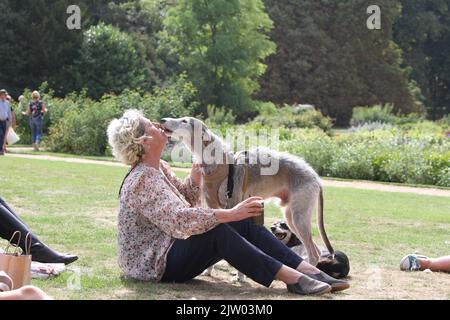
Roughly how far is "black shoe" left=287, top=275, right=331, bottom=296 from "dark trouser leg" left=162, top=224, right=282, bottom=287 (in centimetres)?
20

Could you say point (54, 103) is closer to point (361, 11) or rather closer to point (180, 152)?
point (180, 152)

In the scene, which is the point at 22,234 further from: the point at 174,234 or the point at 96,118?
the point at 96,118

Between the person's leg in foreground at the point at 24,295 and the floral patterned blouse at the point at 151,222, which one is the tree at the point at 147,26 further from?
the person's leg in foreground at the point at 24,295

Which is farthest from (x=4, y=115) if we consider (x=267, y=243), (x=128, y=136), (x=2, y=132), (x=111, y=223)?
(x=267, y=243)

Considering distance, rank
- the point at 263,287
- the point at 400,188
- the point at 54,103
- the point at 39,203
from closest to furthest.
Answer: the point at 263,287 < the point at 39,203 < the point at 400,188 < the point at 54,103

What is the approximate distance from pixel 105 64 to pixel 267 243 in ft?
122

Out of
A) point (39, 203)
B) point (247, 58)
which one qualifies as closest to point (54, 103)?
point (247, 58)

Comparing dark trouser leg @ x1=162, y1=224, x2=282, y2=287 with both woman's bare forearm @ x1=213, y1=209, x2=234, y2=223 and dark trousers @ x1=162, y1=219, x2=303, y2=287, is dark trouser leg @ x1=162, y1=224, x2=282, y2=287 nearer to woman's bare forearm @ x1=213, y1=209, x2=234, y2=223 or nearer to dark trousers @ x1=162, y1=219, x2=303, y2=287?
dark trousers @ x1=162, y1=219, x2=303, y2=287

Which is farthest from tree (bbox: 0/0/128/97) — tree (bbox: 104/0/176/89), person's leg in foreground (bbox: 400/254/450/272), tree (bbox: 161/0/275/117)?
person's leg in foreground (bbox: 400/254/450/272)

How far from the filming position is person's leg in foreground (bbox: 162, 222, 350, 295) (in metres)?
6.03

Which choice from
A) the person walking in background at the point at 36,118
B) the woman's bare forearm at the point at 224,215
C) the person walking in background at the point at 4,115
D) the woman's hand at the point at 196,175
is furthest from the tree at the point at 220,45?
the woman's bare forearm at the point at 224,215

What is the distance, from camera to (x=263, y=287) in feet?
21.9
